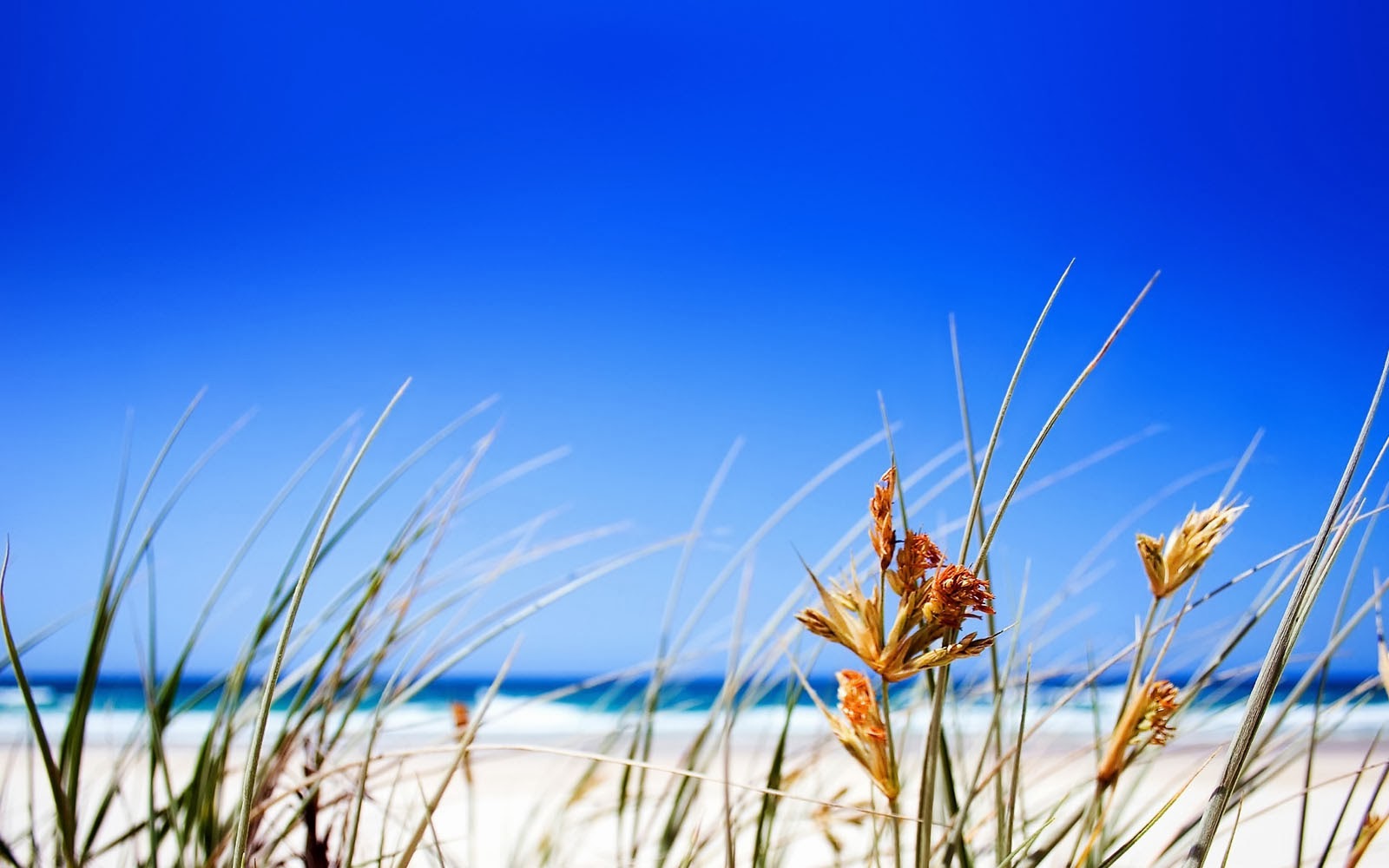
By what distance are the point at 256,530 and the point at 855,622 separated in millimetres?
752

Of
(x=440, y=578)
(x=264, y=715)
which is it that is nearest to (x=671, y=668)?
(x=440, y=578)

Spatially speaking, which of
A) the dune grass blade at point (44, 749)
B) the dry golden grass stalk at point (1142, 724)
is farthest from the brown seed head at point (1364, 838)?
the dune grass blade at point (44, 749)

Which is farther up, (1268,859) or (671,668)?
(671,668)

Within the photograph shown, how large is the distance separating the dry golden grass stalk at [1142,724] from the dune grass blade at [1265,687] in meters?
0.03

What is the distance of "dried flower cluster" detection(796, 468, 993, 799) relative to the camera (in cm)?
38

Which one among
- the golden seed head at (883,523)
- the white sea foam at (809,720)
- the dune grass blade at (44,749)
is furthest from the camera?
the white sea foam at (809,720)

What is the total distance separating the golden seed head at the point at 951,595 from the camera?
38cm

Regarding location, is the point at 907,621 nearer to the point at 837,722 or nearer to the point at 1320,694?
the point at 837,722

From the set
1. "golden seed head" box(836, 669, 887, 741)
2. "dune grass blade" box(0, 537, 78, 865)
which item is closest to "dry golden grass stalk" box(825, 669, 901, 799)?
"golden seed head" box(836, 669, 887, 741)

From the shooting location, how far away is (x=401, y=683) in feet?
2.96

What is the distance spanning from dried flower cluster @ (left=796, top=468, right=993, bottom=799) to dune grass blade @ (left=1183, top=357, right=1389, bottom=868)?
0.13 metres

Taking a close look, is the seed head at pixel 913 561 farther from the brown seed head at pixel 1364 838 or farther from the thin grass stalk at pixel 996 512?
the brown seed head at pixel 1364 838

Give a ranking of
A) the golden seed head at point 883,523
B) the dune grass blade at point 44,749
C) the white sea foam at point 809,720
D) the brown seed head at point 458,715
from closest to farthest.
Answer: the golden seed head at point 883,523 → the dune grass blade at point 44,749 → the white sea foam at point 809,720 → the brown seed head at point 458,715

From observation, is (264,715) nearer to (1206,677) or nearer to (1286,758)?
(1206,677)
